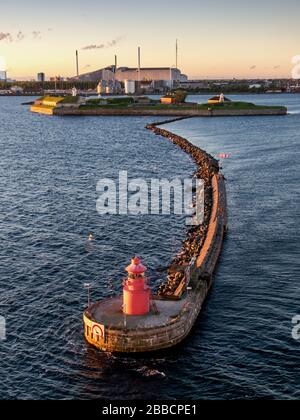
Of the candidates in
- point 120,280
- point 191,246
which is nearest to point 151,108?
point 191,246

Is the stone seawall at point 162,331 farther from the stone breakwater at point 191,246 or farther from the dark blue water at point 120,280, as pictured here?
the stone breakwater at point 191,246

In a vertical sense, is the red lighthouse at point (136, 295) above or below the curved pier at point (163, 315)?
above

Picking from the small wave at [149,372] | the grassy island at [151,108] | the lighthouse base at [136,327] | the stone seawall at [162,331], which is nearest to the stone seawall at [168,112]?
the grassy island at [151,108]

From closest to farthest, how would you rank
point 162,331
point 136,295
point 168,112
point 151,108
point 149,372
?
point 149,372
point 162,331
point 136,295
point 168,112
point 151,108

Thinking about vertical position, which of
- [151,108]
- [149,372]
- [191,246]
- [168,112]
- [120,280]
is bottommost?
[149,372]

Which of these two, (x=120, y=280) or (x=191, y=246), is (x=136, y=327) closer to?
(x=120, y=280)

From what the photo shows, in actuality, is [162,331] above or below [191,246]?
below

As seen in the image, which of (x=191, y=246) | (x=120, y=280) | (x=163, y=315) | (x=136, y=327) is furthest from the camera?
(x=191, y=246)

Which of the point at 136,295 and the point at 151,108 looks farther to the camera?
the point at 151,108
